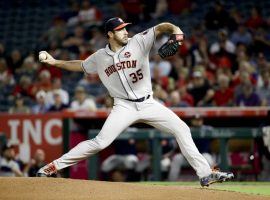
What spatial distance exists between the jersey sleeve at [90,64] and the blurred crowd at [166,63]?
464 cm

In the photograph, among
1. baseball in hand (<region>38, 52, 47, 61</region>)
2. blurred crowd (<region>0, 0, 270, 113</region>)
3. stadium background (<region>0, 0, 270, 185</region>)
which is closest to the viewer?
baseball in hand (<region>38, 52, 47, 61</region>)

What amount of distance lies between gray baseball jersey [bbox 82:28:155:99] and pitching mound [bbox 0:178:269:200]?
991mm

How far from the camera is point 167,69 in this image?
15438 mm

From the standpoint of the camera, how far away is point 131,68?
28.5 ft

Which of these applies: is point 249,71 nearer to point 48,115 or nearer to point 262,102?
point 262,102

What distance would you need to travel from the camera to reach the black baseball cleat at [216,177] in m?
8.45

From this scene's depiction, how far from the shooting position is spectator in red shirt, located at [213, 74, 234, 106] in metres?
14.1

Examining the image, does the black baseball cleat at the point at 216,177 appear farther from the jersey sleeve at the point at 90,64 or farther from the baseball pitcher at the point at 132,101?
the jersey sleeve at the point at 90,64

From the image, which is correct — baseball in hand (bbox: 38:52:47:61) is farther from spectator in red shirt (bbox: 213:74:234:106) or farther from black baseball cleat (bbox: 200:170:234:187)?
spectator in red shirt (bbox: 213:74:234:106)

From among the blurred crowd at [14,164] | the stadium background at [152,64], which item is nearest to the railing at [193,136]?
the stadium background at [152,64]

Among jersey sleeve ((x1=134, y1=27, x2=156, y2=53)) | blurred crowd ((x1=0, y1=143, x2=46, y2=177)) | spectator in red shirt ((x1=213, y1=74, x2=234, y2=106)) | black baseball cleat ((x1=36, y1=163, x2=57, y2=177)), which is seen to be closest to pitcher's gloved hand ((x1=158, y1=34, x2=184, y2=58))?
jersey sleeve ((x1=134, y1=27, x2=156, y2=53))

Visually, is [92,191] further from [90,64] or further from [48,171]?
[90,64]

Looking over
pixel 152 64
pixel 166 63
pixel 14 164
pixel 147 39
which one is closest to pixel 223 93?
pixel 166 63

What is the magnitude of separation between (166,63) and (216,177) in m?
7.20
